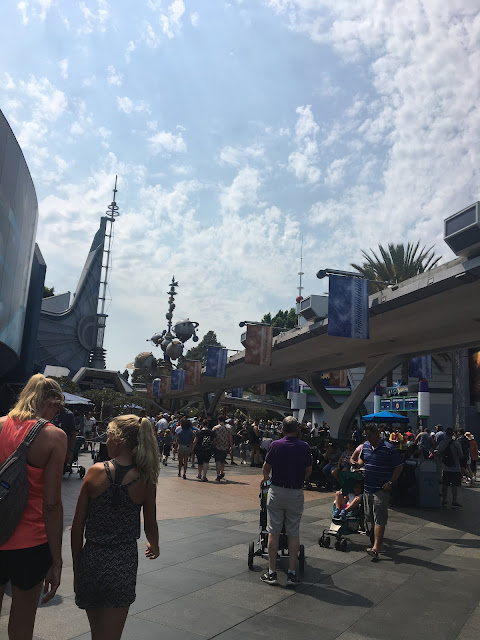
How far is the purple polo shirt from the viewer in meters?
5.90

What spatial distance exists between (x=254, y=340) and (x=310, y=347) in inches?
133

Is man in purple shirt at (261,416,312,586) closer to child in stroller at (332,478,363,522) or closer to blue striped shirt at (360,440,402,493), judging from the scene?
blue striped shirt at (360,440,402,493)

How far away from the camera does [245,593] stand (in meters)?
5.30

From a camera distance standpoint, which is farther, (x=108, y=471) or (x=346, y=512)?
(x=346, y=512)

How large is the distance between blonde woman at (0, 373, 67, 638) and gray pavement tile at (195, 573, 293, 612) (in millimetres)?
2534

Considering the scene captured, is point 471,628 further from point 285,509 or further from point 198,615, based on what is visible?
point 198,615

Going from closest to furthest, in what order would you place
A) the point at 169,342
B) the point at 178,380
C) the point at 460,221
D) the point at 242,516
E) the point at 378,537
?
the point at 378,537
the point at 242,516
the point at 460,221
the point at 178,380
the point at 169,342

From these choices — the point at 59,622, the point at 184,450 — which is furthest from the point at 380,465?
the point at 184,450

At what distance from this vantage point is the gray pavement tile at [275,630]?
4.25m

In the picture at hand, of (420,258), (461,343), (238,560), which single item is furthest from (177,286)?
(238,560)

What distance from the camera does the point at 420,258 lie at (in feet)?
111

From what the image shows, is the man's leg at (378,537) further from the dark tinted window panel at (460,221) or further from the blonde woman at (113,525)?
the dark tinted window panel at (460,221)

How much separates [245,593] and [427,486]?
8.02 metres

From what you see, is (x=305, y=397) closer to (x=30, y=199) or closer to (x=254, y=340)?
(x=254, y=340)
